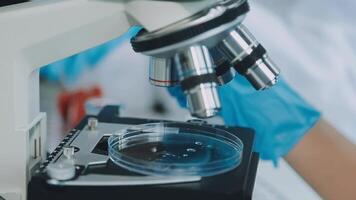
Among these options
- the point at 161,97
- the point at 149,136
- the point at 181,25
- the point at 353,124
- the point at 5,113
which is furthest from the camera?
the point at 161,97

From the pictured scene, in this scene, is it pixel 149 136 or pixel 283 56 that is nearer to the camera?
pixel 149 136

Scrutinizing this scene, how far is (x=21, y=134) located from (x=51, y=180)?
0.09 metres

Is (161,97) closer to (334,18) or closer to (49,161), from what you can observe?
(334,18)

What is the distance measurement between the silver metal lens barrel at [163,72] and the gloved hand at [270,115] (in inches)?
22.2

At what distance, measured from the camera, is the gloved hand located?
122cm

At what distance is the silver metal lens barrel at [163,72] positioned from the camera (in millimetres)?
647

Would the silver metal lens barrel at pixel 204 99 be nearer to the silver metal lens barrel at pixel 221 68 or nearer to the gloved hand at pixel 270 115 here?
the silver metal lens barrel at pixel 221 68

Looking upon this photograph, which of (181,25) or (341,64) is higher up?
(181,25)

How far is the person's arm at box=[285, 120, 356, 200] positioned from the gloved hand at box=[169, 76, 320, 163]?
0.02 m

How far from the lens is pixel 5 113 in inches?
27.7

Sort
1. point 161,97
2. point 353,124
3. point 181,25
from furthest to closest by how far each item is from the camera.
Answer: point 161,97, point 353,124, point 181,25

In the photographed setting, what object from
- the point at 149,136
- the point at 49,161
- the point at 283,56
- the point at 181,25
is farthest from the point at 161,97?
the point at 181,25

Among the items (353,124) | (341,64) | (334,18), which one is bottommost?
(353,124)

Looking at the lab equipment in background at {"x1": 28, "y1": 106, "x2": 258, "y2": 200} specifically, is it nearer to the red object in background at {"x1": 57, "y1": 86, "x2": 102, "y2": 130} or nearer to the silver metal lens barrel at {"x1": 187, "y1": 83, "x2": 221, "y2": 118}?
the silver metal lens barrel at {"x1": 187, "y1": 83, "x2": 221, "y2": 118}
